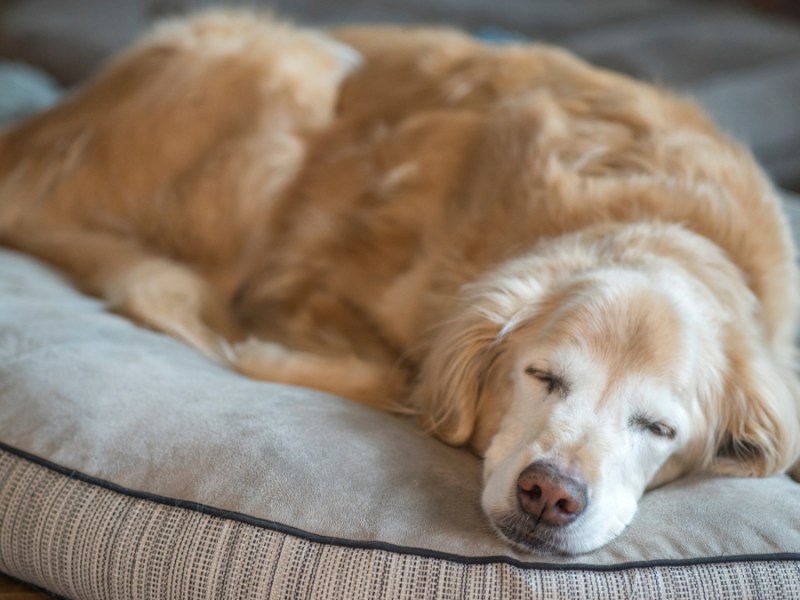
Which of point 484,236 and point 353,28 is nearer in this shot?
point 484,236

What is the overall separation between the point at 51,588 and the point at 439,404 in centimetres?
76

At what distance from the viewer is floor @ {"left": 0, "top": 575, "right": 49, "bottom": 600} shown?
5.08 feet

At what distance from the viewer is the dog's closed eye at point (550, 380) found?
1.50m

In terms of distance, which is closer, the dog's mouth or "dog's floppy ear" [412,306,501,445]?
the dog's mouth

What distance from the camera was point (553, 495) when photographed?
4.44 feet

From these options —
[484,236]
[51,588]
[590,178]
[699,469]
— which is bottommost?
[51,588]

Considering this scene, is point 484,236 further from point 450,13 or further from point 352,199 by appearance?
point 450,13

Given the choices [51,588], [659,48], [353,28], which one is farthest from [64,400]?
[659,48]

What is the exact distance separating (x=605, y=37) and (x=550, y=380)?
3.19m

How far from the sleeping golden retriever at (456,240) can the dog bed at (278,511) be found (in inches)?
2.9

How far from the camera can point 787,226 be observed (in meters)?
1.99

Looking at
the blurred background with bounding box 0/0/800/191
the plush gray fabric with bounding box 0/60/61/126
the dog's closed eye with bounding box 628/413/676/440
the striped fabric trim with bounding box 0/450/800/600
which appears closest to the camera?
the striped fabric trim with bounding box 0/450/800/600

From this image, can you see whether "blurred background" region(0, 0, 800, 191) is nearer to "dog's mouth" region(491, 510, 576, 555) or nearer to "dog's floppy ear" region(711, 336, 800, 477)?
"dog's floppy ear" region(711, 336, 800, 477)

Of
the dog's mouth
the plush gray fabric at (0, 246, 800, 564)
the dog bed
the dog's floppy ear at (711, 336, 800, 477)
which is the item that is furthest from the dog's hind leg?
the dog's floppy ear at (711, 336, 800, 477)
